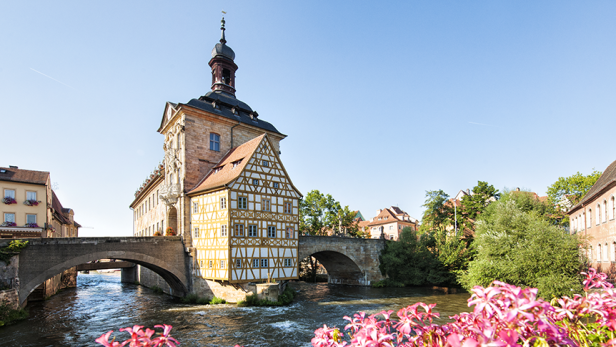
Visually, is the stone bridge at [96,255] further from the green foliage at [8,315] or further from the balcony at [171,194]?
the balcony at [171,194]

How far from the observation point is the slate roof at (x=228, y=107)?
86.5 ft

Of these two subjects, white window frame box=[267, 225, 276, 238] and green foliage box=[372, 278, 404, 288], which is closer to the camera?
white window frame box=[267, 225, 276, 238]

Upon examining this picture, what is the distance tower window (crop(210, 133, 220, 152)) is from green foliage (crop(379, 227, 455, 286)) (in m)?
17.6

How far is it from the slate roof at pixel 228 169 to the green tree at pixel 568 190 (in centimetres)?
3116

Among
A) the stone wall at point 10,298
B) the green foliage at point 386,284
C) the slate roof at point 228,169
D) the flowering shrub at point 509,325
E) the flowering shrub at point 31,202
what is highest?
the slate roof at point 228,169

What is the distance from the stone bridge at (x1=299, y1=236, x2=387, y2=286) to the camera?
31078mm

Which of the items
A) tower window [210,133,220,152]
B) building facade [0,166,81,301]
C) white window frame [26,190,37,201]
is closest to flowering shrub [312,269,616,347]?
tower window [210,133,220,152]

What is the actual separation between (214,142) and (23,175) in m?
14.9

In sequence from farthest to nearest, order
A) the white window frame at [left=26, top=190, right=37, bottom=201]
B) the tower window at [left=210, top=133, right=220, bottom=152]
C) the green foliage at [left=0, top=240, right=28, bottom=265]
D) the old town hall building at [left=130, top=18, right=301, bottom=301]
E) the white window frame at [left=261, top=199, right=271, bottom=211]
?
1. the white window frame at [left=26, top=190, right=37, bottom=201]
2. the tower window at [left=210, top=133, right=220, bottom=152]
3. the white window frame at [left=261, top=199, right=271, bottom=211]
4. the old town hall building at [left=130, top=18, right=301, bottom=301]
5. the green foliage at [left=0, top=240, right=28, bottom=265]

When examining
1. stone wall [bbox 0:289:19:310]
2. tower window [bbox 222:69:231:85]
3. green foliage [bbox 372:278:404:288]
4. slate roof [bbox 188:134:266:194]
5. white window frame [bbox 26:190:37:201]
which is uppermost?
tower window [bbox 222:69:231:85]

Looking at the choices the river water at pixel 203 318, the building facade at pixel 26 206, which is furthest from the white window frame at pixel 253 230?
the building facade at pixel 26 206

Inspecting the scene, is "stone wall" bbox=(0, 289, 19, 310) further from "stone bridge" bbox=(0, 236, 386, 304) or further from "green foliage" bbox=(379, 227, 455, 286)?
"green foliage" bbox=(379, 227, 455, 286)

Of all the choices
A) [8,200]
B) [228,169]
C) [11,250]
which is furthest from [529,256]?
[8,200]

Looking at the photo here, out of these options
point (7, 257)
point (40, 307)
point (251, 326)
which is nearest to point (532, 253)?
point (251, 326)
